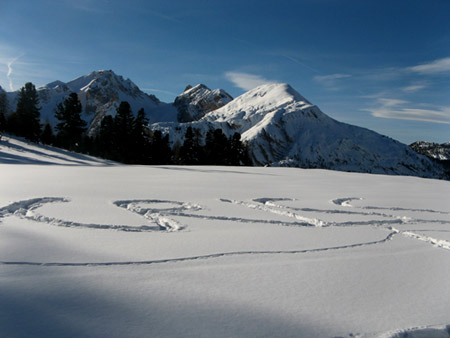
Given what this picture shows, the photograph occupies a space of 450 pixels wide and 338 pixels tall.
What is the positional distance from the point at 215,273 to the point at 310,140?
17461cm

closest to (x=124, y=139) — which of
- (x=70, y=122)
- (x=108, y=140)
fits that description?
(x=108, y=140)

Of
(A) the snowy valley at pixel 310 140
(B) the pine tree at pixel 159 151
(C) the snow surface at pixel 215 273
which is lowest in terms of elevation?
(C) the snow surface at pixel 215 273

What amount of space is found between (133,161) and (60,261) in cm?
3997

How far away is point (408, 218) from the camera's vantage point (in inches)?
211

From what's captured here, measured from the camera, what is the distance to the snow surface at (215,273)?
193 cm

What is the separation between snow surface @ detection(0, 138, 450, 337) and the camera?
1.93m

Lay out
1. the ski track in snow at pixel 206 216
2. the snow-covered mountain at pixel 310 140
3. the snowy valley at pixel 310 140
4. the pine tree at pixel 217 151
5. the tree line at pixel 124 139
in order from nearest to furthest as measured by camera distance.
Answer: the ski track in snow at pixel 206 216, the tree line at pixel 124 139, the pine tree at pixel 217 151, the snowy valley at pixel 310 140, the snow-covered mountain at pixel 310 140

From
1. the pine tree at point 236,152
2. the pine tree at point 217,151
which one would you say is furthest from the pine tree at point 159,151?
the pine tree at point 236,152

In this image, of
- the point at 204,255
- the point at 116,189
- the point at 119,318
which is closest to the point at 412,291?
the point at 204,255

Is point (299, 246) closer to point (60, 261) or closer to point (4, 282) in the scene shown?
point (60, 261)

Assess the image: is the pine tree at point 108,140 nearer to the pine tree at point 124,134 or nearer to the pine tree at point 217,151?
the pine tree at point 124,134

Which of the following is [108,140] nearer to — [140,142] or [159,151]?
[140,142]

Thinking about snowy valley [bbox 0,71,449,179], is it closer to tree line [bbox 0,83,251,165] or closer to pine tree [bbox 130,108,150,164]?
tree line [bbox 0,83,251,165]

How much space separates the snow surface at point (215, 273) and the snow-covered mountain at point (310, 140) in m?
133
